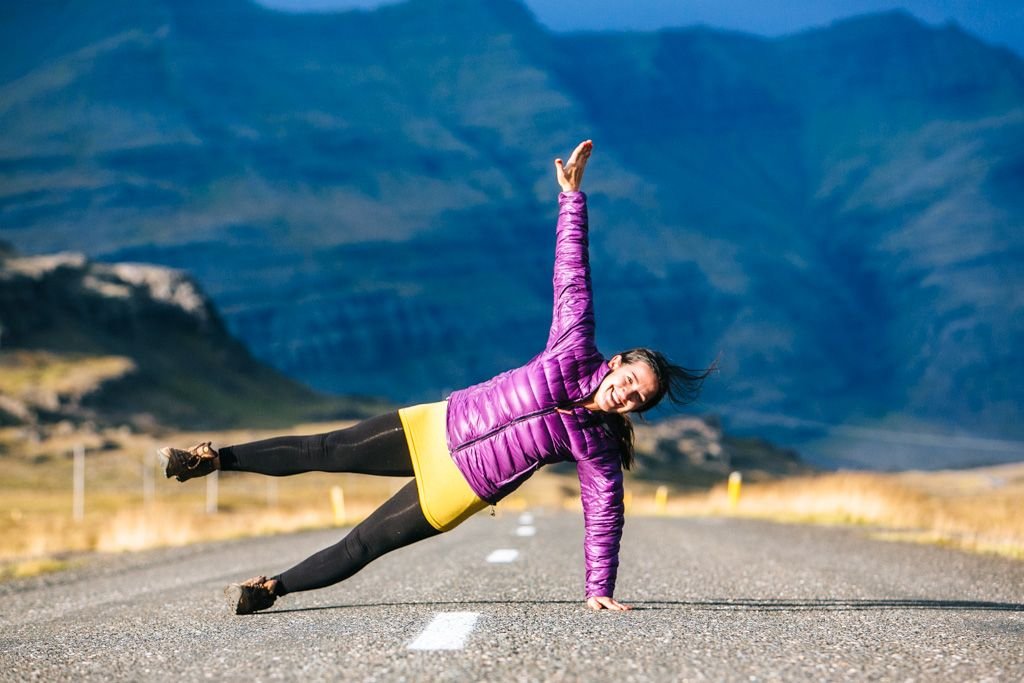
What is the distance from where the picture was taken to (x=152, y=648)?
17.7ft

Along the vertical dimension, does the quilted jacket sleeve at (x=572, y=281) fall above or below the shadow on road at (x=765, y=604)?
above

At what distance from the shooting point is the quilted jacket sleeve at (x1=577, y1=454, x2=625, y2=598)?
253 inches

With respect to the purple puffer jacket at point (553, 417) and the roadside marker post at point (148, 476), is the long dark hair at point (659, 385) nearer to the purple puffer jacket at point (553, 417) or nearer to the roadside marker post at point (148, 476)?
the purple puffer jacket at point (553, 417)

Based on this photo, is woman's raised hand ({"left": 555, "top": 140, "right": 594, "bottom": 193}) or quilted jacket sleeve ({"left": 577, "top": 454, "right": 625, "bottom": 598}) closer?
quilted jacket sleeve ({"left": 577, "top": 454, "right": 625, "bottom": 598})

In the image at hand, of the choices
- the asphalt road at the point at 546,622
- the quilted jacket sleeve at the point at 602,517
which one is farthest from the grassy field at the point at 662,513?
the quilted jacket sleeve at the point at 602,517

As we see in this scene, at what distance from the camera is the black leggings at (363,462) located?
6.36 meters

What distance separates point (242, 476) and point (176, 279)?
153 feet

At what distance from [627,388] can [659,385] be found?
0.15 m

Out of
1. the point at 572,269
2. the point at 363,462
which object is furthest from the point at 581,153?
the point at 363,462

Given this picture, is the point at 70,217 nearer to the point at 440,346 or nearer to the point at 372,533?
the point at 440,346

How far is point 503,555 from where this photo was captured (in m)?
11.2

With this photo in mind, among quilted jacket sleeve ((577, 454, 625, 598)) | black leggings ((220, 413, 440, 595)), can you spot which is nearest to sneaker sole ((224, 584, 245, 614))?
black leggings ((220, 413, 440, 595))

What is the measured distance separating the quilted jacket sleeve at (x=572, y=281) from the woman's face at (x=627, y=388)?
22 cm

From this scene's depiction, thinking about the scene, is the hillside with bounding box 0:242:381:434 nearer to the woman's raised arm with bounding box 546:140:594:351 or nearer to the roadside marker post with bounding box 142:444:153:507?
the roadside marker post with bounding box 142:444:153:507
